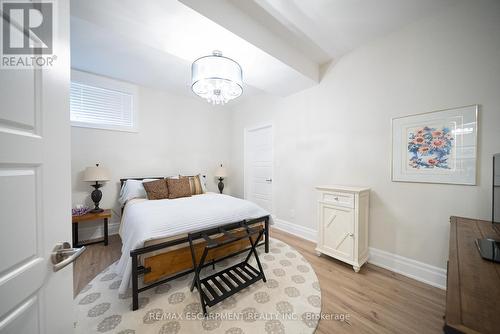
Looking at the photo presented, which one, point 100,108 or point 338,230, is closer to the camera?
point 338,230

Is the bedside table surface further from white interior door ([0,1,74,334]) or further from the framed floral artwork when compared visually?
the framed floral artwork

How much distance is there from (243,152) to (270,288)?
291 centimetres

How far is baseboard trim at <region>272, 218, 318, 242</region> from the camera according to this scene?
282 cm

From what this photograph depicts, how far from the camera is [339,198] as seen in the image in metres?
2.17

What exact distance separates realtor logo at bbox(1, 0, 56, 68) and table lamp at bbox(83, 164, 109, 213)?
104 inches

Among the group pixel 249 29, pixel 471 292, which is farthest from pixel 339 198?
pixel 249 29

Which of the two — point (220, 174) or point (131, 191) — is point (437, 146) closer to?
point (220, 174)

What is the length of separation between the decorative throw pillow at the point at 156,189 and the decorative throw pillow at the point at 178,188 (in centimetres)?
8

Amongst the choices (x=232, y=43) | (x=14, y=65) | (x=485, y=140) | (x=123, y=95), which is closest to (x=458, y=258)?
(x=485, y=140)

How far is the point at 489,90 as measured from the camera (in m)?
1.55

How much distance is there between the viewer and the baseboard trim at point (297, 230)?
9.26 ft

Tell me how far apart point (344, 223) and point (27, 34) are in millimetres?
2660

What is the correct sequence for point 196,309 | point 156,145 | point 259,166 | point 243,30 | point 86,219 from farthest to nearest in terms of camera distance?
point 259,166 < point 156,145 < point 86,219 < point 243,30 < point 196,309

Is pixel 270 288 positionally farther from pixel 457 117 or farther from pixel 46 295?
pixel 457 117
